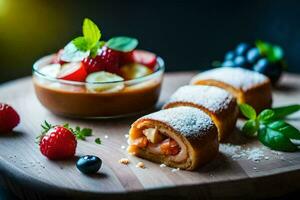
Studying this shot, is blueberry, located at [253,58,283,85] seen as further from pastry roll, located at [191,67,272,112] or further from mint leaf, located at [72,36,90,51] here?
mint leaf, located at [72,36,90,51]

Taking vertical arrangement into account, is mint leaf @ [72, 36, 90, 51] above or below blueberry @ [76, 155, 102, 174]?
above

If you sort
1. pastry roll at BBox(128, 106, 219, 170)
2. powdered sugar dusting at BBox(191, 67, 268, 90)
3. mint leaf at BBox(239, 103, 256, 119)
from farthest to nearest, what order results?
1. powdered sugar dusting at BBox(191, 67, 268, 90)
2. mint leaf at BBox(239, 103, 256, 119)
3. pastry roll at BBox(128, 106, 219, 170)

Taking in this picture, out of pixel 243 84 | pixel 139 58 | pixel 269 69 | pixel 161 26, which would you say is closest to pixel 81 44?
pixel 139 58

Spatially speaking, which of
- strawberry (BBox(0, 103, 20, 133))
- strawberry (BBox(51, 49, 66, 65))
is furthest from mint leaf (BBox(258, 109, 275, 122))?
strawberry (BBox(0, 103, 20, 133))

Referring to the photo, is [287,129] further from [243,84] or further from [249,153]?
[243,84]

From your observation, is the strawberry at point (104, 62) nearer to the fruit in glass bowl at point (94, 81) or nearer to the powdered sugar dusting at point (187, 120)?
the fruit in glass bowl at point (94, 81)

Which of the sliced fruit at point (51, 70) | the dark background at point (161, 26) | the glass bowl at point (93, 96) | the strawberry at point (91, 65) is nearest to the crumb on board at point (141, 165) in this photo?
the glass bowl at point (93, 96)
